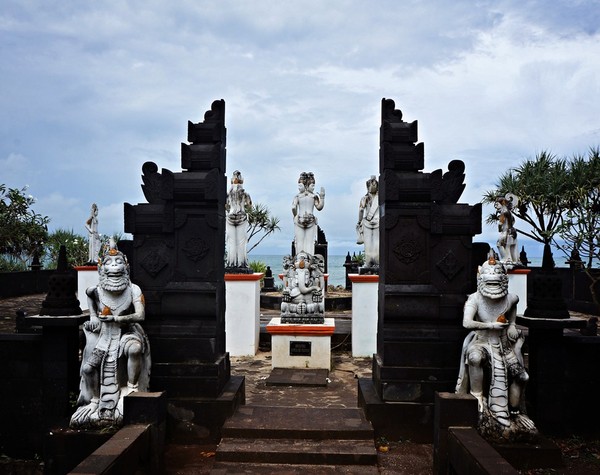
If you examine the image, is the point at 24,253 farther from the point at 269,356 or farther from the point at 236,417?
the point at 236,417

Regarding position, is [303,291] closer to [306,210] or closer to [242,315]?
[242,315]

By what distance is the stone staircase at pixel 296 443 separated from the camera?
490cm

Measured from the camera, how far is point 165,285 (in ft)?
19.0

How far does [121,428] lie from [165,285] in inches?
65.3

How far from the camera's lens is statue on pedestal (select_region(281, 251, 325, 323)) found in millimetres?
10119

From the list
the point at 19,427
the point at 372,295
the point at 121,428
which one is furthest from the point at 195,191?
the point at 372,295

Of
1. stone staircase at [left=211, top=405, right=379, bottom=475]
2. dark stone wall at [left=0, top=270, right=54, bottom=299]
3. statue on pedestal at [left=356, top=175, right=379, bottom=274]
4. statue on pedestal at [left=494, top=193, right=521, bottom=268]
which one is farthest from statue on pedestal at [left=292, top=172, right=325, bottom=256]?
dark stone wall at [left=0, top=270, right=54, bottom=299]

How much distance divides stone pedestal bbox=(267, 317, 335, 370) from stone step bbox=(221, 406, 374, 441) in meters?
3.74

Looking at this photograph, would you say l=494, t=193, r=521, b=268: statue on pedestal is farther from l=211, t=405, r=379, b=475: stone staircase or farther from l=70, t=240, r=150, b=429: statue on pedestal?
l=70, t=240, r=150, b=429: statue on pedestal

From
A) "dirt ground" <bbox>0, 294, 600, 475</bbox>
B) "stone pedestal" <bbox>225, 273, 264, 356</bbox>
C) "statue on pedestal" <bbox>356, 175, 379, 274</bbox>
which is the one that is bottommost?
"dirt ground" <bbox>0, 294, 600, 475</bbox>

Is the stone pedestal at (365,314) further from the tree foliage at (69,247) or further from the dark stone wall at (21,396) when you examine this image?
the tree foliage at (69,247)

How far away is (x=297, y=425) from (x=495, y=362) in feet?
7.15

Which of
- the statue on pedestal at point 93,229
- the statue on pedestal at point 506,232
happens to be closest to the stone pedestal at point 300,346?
the statue on pedestal at point 506,232

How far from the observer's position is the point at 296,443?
17.0 ft
